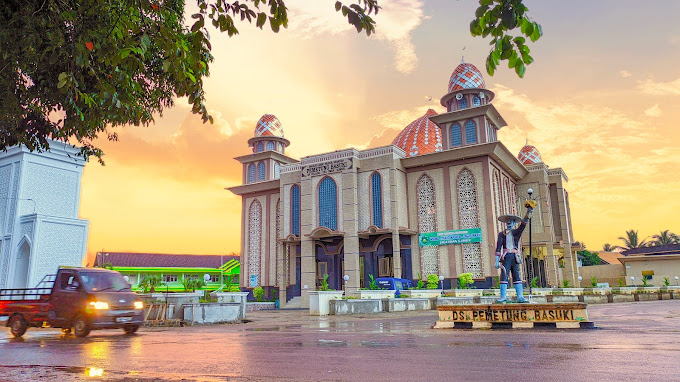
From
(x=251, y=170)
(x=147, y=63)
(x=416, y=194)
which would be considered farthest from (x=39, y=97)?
(x=251, y=170)

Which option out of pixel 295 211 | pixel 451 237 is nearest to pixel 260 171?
pixel 295 211

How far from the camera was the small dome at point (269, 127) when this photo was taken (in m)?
41.8

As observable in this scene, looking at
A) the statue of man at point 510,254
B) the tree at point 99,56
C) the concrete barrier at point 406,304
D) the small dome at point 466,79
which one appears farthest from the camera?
the small dome at point 466,79

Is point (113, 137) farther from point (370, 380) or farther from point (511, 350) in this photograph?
point (511, 350)

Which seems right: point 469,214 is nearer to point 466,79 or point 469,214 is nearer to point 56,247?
point 466,79

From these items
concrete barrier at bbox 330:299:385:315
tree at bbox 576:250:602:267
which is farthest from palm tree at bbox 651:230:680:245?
concrete barrier at bbox 330:299:385:315

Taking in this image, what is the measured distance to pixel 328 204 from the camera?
3319 centimetres

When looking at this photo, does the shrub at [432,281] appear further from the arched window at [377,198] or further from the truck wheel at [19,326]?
the truck wheel at [19,326]

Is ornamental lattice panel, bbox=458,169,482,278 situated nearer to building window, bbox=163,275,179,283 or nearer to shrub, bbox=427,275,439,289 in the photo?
shrub, bbox=427,275,439,289

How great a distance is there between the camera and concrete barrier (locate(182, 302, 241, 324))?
14.1 meters

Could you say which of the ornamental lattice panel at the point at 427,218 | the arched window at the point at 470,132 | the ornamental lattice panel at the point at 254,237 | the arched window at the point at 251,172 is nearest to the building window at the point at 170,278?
the ornamental lattice panel at the point at 254,237

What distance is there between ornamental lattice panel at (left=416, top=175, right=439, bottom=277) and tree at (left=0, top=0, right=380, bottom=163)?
2522 cm

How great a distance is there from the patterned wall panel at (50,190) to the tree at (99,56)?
1864 centimetres

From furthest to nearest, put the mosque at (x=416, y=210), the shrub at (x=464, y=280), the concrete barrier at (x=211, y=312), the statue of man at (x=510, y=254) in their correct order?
the mosque at (x=416, y=210), the shrub at (x=464, y=280), the concrete barrier at (x=211, y=312), the statue of man at (x=510, y=254)
